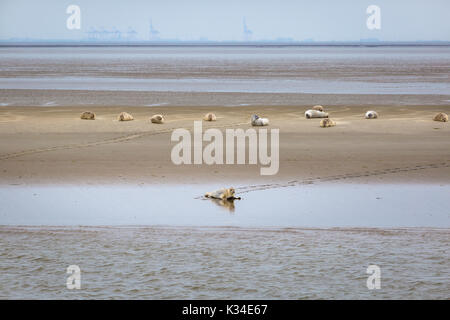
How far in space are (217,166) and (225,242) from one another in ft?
18.7

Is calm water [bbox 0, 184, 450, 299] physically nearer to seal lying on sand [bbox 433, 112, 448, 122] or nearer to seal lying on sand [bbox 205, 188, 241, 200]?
seal lying on sand [bbox 205, 188, 241, 200]

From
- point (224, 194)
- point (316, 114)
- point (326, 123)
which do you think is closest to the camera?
point (224, 194)

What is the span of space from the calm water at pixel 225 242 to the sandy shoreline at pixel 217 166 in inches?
40.0

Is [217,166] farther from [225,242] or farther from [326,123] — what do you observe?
[326,123]

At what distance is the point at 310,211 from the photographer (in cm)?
1148

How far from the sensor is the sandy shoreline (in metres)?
14.4

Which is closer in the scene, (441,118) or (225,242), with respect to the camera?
(225,242)

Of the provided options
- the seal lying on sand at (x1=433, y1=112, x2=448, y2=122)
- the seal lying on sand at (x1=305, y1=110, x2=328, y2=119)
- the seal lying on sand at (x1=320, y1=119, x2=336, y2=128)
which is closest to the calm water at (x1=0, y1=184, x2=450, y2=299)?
the seal lying on sand at (x1=320, y1=119, x2=336, y2=128)

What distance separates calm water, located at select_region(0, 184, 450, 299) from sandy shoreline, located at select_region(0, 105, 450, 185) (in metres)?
1.02

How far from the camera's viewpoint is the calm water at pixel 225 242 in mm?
8148

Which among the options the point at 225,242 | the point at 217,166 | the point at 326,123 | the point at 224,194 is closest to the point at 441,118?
the point at 326,123

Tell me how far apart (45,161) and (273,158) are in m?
4.98

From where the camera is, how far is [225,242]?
9.80m
